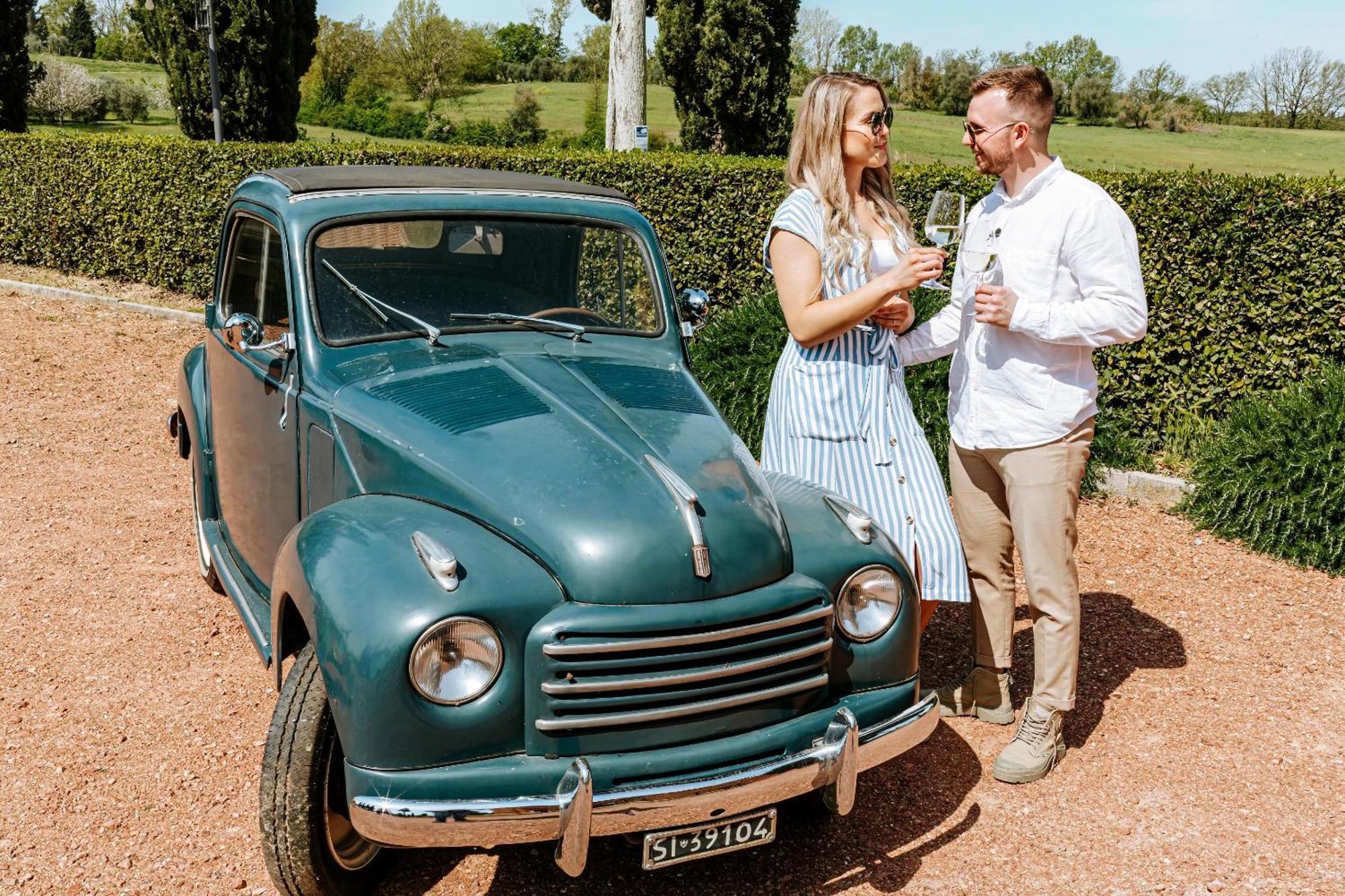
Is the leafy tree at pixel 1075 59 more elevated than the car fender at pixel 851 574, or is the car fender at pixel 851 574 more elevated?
the leafy tree at pixel 1075 59

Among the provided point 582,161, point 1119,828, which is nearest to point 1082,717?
point 1119,828

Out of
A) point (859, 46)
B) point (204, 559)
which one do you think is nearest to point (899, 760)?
point (204, 559)

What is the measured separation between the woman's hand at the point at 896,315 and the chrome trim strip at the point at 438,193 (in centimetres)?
119

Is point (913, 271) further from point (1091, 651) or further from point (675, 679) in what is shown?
point (1091, 651)

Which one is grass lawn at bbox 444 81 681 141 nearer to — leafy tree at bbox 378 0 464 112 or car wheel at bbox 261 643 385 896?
leafy tree at bbox 378 0 464 112

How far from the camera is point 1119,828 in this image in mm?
3564

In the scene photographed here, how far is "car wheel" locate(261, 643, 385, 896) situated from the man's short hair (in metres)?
2.61

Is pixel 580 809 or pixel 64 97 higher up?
pixel 64 97

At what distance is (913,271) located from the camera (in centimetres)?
336

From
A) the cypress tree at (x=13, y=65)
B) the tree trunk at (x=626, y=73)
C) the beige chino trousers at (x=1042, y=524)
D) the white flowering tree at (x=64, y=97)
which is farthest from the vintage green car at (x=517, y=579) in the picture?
the white flowering tree at (x=64, y=97)

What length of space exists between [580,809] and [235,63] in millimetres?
15948

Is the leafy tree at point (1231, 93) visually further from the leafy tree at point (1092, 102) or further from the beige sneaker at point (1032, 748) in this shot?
the beige sneaker at point (1032, 748)

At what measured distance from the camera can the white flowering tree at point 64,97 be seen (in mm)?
35625

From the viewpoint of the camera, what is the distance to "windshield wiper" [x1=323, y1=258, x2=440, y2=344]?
3.72 metres
